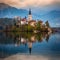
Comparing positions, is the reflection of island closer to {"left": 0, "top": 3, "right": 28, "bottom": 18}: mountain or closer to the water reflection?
the water reflection

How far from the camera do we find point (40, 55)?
3.71 meters

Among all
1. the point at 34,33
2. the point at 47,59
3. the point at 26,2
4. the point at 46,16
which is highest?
A: the point at 26,2

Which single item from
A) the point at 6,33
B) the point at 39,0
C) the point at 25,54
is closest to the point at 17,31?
the point at 6,33

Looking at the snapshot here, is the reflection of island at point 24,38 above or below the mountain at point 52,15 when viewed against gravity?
below

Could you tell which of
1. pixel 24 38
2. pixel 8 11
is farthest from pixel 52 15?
pixel 8 11

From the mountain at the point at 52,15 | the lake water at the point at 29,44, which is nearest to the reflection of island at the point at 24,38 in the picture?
the lake water at the point at 29,44

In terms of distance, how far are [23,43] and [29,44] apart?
12cm

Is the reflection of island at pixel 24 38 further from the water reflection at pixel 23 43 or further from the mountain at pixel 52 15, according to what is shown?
the mountain at pixel 52 15

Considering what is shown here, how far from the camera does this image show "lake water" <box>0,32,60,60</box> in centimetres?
376

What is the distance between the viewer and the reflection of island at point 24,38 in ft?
12.6

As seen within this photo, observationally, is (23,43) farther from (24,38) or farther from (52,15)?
(52,15)

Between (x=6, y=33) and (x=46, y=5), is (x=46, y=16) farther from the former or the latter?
(x=6, y=33)

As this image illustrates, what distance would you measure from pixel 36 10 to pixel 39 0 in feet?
0.65

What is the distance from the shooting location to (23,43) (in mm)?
3814
